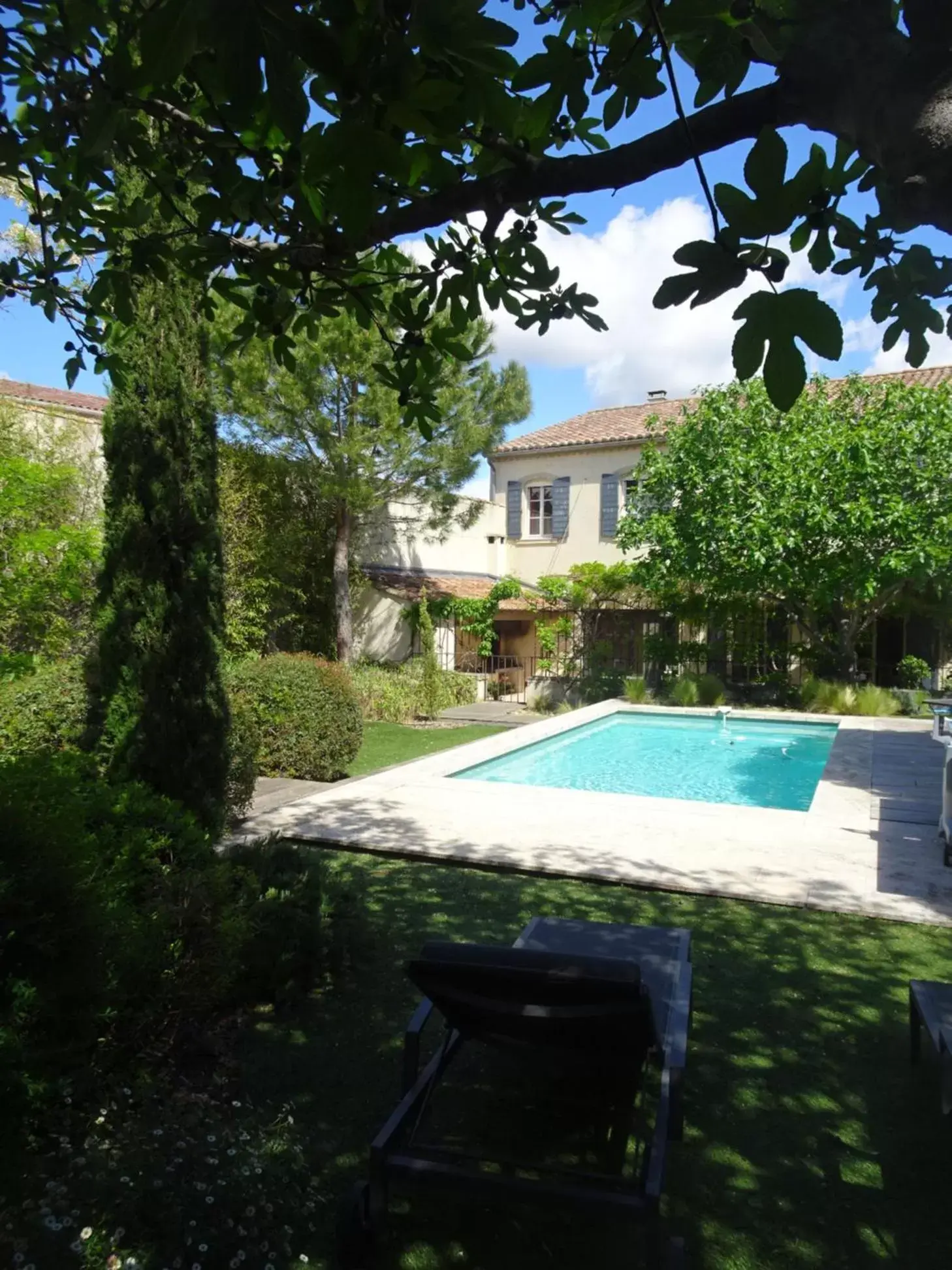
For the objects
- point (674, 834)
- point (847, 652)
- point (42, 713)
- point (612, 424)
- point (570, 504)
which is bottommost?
point (674, 834)

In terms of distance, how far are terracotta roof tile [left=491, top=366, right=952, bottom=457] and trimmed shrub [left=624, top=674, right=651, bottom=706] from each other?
811 centimetres

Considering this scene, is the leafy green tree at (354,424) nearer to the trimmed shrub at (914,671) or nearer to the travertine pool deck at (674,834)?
the travertine pool deck at (674,834)

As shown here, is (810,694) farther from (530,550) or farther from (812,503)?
(530,550)

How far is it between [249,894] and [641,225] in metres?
3.75

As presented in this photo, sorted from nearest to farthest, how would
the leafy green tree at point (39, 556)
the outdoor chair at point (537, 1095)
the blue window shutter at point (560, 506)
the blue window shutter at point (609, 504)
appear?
the outdoor chair at point (537, 1095) < the leafy green tree at point (39, 556) < the blue window shutter at point (609, 504) < the blue window shutter at point (560, 506)

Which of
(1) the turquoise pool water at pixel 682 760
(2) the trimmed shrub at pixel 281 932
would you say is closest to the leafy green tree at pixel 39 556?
(1) the turquoise pool water at pixel 682 760

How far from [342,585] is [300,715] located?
34.3 ft

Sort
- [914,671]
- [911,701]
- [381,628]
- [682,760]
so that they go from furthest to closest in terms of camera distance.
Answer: [381,628], [914,671], [911,701], [682,760]

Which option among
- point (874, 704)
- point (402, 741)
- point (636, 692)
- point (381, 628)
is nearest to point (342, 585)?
point (381, 628)

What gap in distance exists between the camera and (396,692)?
19.5 meters

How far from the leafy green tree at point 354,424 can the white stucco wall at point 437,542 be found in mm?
1557

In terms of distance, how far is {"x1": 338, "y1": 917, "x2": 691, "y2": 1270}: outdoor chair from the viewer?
2.76 m

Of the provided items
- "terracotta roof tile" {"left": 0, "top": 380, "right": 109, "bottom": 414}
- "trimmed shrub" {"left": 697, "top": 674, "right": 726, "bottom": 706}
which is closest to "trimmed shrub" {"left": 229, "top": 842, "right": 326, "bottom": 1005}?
"terracotta roof tile" {"left": 0, "top": 380, "right": 109, "bottom": 414}

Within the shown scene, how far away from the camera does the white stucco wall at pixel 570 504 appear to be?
91.2ft
